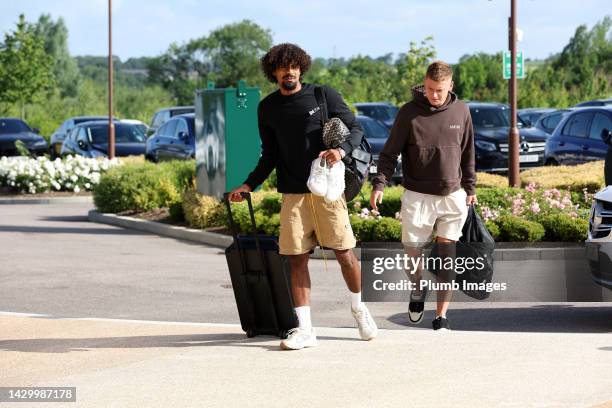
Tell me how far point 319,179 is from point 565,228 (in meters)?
7.23

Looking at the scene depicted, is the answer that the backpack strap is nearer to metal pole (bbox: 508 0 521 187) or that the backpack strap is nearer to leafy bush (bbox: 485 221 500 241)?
→ leafy bush (bbox: 485 221 500 241)

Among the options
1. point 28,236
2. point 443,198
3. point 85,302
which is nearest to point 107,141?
point 28,236

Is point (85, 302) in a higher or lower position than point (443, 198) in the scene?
lower

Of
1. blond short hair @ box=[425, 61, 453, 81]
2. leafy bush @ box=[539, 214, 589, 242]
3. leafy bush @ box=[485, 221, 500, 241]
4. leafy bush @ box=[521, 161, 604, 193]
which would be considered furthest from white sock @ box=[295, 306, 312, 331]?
leafy bush @ box=[521, 161, 604, 193]

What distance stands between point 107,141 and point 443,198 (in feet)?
82.4

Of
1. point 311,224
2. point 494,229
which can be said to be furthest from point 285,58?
point 494,229

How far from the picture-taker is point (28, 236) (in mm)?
17891

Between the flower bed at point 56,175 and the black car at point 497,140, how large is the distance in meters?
7.48

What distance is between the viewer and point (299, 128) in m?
7.76

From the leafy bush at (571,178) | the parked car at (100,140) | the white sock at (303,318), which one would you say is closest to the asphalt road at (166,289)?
the white sock at (303,318)

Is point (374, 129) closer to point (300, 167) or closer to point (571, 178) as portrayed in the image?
point (571, 178)

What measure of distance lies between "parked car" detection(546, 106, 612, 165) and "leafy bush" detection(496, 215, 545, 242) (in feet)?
26.0

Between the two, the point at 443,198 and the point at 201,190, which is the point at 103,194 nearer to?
the point at 201,190

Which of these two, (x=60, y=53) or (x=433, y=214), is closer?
(x=433, y=214)
